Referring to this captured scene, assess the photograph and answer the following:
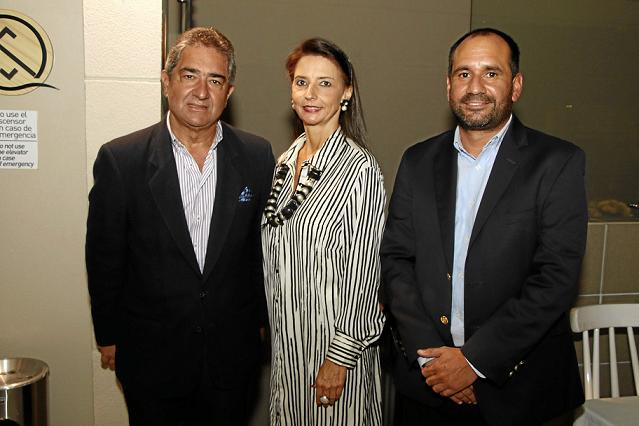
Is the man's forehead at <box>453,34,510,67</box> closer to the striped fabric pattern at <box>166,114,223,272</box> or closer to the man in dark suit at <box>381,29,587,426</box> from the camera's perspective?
the man in dark suit at <box>381,29,587,426</box>

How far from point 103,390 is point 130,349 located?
2.59 ft

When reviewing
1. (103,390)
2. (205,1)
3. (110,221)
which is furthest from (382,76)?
(103,390)

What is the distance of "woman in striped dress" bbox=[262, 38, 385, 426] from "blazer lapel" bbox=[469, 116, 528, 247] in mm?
Result: 347

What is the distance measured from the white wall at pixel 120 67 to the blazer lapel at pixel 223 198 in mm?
646

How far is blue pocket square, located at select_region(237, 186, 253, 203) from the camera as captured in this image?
83.8 inches

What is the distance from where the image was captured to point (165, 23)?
2.60 meters

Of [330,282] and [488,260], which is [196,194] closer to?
[330,282]

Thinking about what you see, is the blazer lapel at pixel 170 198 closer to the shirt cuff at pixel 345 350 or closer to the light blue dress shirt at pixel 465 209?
the shirt cuff at pixel 345 350

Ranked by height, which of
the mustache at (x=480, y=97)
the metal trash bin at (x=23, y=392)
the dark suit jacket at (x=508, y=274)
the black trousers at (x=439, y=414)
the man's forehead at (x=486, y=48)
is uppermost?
the man's forehead at (x=486, y=48)

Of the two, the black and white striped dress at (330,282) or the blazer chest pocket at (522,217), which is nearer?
the blazer chest pocket at (522,217)

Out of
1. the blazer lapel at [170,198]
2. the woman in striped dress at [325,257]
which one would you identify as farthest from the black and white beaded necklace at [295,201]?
the blazer lapel at [170,198]

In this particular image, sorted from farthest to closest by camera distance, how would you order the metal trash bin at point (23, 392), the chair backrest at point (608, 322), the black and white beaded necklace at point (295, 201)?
the metal trash bin at point (23, 392) < the chair backrest at point (608, 322) < the black and white beaded necklace at point (295, 201)

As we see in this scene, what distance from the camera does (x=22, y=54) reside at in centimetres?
248

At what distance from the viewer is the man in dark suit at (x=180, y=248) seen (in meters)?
2.03
